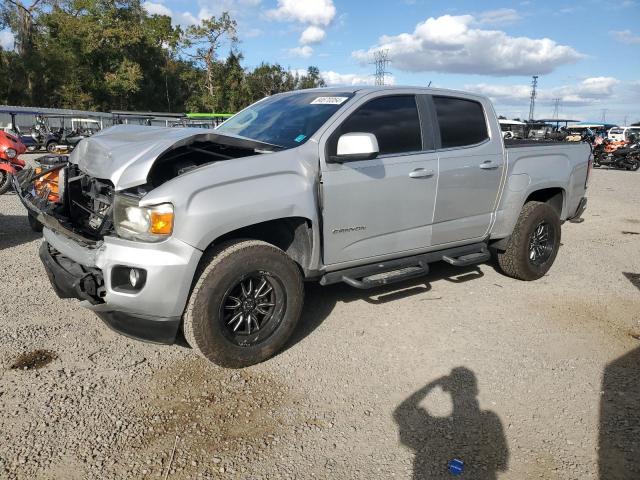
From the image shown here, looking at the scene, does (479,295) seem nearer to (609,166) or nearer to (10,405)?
(10,405)

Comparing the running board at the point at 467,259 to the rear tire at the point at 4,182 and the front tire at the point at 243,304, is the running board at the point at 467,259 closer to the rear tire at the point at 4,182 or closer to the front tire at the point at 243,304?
the front tire at the point at 243,304

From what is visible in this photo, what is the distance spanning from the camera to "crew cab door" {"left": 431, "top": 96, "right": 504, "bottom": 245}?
450 centimetres

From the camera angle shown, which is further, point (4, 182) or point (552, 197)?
point (4, 182)

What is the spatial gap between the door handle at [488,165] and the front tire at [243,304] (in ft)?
7.20

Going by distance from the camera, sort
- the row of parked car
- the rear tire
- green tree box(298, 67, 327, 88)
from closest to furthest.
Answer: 1. the rear tire
2. the row of parked car
3. green tree box(298, 67, 327, 88)

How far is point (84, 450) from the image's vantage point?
2.66 meters

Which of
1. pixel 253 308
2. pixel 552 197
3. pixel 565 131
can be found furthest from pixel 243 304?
pixel 565 131

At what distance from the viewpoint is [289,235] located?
3.79 m

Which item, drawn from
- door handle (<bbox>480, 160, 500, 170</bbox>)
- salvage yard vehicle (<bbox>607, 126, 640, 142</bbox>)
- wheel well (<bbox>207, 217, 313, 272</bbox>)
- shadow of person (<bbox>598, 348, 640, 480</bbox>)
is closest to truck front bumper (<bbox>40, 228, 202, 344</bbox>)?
wheel well (<bbox>207, 217, 313, 272</bbox>)

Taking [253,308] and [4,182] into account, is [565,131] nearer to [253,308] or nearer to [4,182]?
[4,182]

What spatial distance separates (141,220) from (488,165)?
3.21m

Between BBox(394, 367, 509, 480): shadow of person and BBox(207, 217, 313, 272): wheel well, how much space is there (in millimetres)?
1271

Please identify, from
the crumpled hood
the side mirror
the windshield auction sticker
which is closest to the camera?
the crumpled hood

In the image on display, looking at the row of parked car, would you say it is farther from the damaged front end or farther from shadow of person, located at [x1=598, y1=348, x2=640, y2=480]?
the damaged front end
